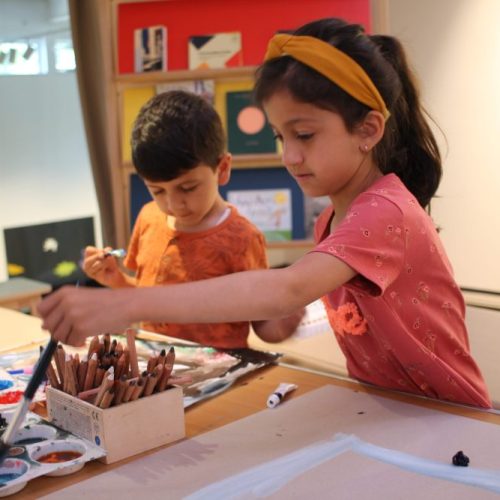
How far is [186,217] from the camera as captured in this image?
170 centimetres

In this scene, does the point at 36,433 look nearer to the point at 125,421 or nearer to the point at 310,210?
the point at 125,421

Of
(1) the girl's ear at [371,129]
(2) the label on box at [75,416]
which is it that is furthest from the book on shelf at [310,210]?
(2) the label on box at [75,416]

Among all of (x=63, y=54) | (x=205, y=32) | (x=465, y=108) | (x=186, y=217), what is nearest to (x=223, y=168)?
(x=186, y=217)

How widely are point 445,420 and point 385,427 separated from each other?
0.10 metres

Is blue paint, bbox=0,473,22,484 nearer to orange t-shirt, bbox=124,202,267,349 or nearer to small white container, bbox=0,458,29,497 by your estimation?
small white container, bbox=0,458,29,497

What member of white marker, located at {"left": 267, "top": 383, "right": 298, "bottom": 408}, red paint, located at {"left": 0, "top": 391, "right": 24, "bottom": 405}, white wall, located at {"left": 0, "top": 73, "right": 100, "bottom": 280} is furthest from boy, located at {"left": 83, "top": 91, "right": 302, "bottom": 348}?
white wall, located at {"left": 0, "top": 73, "right": 100, "bottom": 280}

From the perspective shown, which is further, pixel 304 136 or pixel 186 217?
pixel 186 217

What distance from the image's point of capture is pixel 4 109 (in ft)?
13.5

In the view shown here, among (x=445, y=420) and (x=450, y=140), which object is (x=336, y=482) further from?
(x=450, y=140)

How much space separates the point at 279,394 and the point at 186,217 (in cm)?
61

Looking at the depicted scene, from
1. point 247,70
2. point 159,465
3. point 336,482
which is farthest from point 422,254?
point 247,70

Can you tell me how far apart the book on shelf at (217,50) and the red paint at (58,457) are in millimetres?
2188

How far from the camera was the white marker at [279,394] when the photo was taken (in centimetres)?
121

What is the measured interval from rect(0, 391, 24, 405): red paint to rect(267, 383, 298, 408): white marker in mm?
440
